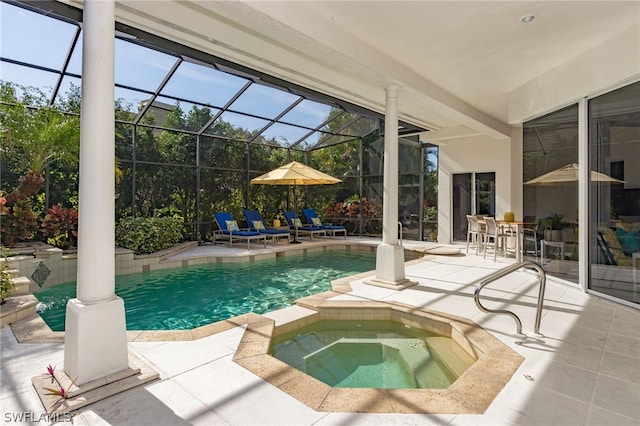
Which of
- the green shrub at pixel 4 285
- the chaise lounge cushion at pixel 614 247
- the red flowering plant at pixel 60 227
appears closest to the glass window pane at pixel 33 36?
the red flowering plant at pixel 60 227

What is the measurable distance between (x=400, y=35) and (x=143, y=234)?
6815 mm

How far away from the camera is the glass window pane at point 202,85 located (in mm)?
7275

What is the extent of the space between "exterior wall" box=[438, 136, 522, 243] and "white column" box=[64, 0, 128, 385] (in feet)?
33.3

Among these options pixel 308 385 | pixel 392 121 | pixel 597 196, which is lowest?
pixel 308 385

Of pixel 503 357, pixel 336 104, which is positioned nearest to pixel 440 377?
pixel 503 357

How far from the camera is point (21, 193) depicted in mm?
6508

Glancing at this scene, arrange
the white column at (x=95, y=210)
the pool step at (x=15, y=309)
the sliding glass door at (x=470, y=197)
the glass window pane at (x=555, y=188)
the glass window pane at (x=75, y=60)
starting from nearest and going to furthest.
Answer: the white column at (x=95, y=210) < the pool step at (x=15, y=309) < the glass window pane at (x=555, y=188) < the glass window pane at (x=75, y=60) < the sliding glass door at (x=470, y=197)

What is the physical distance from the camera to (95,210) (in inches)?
99.0

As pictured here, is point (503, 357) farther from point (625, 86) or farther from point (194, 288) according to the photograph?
point (194, 288)

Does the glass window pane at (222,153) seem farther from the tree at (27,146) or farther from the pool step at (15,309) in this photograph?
the pool step at (15,309)

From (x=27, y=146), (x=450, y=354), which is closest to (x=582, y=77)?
(x=450, y=354)

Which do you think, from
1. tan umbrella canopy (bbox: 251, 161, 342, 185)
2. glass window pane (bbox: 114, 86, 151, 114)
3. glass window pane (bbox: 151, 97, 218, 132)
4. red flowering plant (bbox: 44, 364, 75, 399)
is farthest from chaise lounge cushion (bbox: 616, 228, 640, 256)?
glass window pane (bbox: 114, 86, 151, 114)

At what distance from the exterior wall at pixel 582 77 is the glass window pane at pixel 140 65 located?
6.70 metres

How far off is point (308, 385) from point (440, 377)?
4.25 ft
